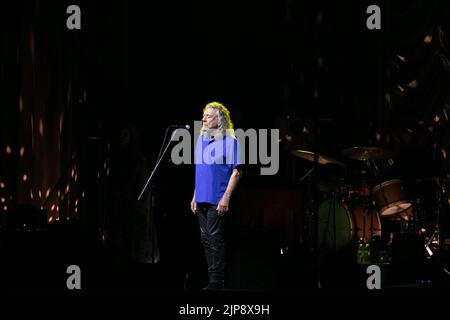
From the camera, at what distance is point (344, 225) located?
26.9ft

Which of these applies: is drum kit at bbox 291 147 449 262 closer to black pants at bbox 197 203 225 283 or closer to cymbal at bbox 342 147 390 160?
cymbal at bbox 342 147 390 160

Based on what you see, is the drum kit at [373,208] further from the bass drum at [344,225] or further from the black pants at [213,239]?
the black pants at [213,239]

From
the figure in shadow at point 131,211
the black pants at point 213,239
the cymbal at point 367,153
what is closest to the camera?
the black pants at point 213,239

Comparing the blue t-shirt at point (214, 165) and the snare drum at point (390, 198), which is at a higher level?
the blue t-shirt at point (214, 165)

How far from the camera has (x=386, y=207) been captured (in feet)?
26.5

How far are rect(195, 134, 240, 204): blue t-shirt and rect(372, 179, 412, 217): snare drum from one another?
9.77 ft

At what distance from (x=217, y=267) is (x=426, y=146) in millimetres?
3662

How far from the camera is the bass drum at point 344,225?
8.13 m

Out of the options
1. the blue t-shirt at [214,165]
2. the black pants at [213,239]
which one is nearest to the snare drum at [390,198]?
the blue t-shirt at [214,165]

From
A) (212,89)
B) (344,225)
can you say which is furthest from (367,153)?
(212,89)

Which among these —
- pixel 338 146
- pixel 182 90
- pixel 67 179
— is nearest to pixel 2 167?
pixel 67 179

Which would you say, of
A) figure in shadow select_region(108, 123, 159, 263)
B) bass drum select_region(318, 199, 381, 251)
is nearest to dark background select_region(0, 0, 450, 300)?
figure in shadow select_region(108, 123, 159, 263)

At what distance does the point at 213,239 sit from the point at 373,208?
123 inches

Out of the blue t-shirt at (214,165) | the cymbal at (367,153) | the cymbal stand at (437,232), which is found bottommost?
the cymbal stand at (437,232)
